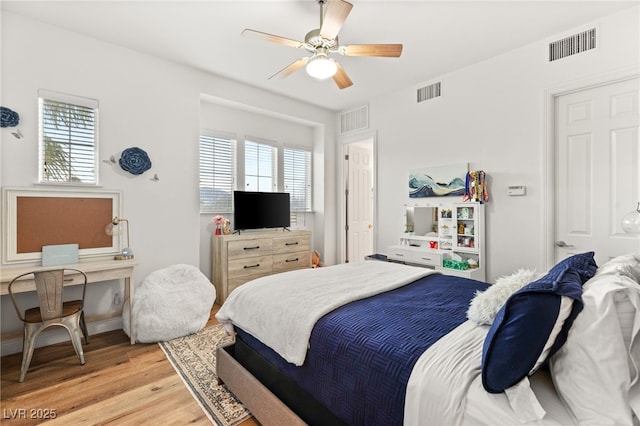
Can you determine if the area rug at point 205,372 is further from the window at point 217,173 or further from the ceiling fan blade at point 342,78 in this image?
the ceiling fan blade at point 342,78

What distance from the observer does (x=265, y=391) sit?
1624mm

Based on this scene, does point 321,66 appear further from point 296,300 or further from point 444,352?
point 444,352

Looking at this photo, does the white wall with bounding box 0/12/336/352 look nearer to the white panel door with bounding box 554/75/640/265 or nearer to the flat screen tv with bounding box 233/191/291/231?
the flat screen tv with bounding box 233/191/291/231

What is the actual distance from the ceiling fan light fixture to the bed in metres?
1.69

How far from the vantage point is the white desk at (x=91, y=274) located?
90.4 inches

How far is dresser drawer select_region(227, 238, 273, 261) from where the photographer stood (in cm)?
387

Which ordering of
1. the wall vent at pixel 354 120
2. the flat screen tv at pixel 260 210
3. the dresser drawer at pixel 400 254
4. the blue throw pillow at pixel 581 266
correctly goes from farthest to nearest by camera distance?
1. the wall vent at pixel 354 120
2. the flat screen tv at pixel 260 210
3. the dresser drawer at pixel 400 254
4. the blue throw pillow at pixel 581 266

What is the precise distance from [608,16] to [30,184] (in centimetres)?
534

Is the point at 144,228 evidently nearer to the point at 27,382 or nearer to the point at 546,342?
the point at 27,382

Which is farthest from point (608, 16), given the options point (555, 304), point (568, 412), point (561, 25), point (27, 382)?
point (27, 382)

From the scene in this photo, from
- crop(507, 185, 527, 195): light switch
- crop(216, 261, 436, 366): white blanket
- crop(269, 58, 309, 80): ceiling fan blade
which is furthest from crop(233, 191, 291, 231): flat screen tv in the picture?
crop(507, 185, 527, 195): light switch

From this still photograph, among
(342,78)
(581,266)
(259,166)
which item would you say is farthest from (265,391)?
(259,166)

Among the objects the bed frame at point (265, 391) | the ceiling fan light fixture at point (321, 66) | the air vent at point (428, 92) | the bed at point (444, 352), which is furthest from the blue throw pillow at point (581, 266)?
the air vent at point (428, 92)

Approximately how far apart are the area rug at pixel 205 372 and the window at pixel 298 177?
2.55 meters
